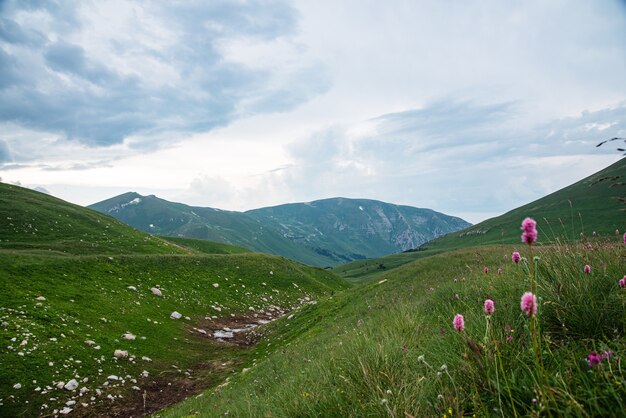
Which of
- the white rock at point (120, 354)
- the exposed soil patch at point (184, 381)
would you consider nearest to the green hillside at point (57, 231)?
the exposed soil patch at point (184, 381)

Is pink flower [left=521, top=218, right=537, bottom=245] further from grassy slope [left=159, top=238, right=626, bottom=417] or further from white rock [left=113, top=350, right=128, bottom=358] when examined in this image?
white rock [left=113, top=350, right=128, bottom=358]

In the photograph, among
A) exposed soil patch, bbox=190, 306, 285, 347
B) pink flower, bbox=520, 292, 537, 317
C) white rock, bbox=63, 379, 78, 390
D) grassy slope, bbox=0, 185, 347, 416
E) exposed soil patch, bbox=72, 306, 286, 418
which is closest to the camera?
pink flower, bbox=520, 292, 537, 317

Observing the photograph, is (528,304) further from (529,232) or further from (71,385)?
(71,385)

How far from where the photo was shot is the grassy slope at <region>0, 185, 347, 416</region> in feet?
56.7

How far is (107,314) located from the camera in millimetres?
25500

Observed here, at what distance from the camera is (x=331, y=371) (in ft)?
22.1

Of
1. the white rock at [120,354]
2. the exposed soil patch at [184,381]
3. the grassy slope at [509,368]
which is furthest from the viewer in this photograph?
the white rock at [120,354]

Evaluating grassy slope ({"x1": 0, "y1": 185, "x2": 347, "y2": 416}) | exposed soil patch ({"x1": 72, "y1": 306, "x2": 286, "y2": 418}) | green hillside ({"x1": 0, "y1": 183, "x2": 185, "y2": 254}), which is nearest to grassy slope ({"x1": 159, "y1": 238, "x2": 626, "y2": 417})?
exposed soil patch ({"x1": 72, "y1": 306, "x2": 286, "y2": 418})

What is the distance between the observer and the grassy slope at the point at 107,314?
1728 centimetres

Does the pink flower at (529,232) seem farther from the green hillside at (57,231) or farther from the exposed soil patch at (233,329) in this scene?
the green hillside at (57,231)

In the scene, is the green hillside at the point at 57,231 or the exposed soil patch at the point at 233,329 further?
the green hillside at the point at 57,231

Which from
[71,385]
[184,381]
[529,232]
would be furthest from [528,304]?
[184,381]

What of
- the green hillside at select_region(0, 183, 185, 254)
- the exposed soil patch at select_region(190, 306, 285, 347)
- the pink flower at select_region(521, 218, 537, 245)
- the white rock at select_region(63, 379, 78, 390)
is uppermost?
the green hillside at select_region(0, 183, 185, 254)

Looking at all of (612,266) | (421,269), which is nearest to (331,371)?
(612,266)
